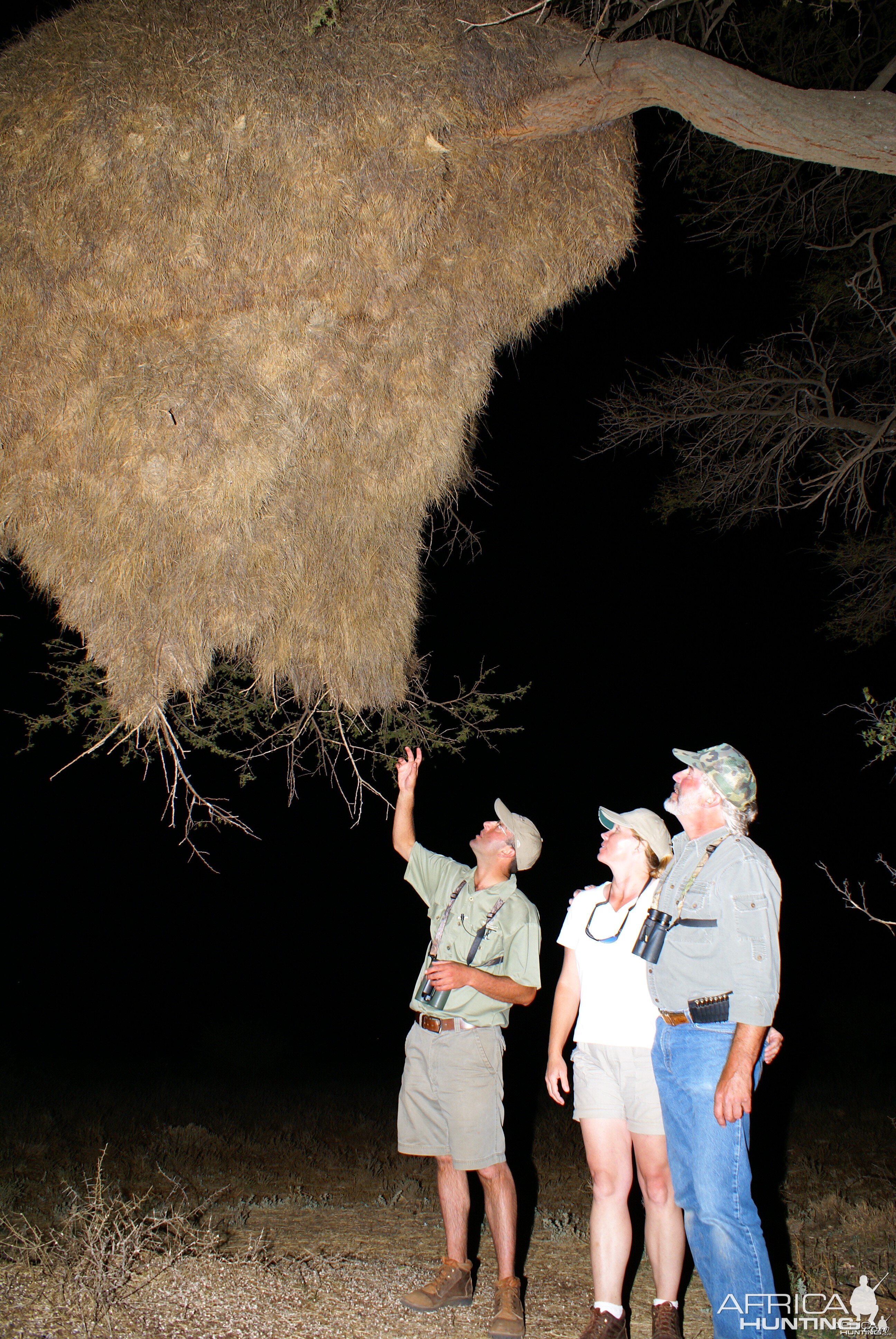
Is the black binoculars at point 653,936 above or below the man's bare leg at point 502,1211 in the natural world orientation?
above

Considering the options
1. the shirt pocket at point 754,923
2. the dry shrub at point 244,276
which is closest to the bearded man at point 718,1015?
A: the shirt pocket at point 754,923

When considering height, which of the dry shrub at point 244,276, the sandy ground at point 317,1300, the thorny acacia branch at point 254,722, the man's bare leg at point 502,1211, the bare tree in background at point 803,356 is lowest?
the sandy ground at point 317,1300

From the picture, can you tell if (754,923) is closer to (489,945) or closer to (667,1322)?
(489,945)

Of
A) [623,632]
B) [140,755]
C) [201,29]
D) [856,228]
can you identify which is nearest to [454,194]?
[201,29]

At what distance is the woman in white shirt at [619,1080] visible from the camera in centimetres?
295

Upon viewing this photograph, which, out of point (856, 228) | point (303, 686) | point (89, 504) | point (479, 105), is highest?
point (856, 228)

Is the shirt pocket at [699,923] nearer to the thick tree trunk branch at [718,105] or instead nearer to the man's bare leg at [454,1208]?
the man's bare leg at [454,1208]

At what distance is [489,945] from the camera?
3.53m

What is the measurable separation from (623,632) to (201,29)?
72.1ft

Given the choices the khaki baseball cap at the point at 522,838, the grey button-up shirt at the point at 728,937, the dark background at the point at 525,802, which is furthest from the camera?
the dark background at the point at 525,802

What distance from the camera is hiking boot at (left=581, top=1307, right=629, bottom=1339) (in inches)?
113

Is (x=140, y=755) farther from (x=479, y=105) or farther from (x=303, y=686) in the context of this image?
(x=479, y=105)

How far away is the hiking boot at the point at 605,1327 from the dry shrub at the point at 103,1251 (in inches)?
64.4

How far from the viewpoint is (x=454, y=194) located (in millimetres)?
3137
